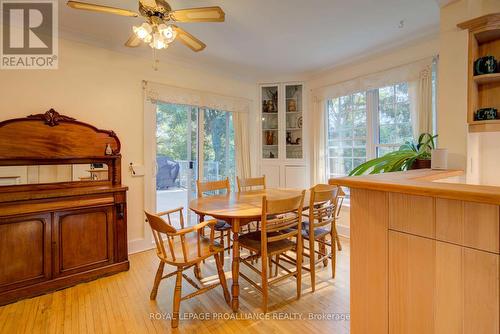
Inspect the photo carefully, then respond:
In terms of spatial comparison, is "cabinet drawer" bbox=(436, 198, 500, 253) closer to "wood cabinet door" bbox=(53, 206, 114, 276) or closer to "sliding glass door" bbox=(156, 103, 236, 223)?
"wood cabinet door" bbox=(53, 206, 114, 276)

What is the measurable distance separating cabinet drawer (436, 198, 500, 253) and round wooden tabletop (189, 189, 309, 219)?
4.12ft

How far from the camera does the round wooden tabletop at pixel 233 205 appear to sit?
2.04 meters

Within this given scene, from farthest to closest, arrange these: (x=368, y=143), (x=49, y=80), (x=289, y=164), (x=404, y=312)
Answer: (x=289, y=164)
(x=368, y=143)
(x=49, y=80)
(x=404, y=312)

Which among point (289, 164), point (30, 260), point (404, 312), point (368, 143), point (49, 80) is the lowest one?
point (30, 260)

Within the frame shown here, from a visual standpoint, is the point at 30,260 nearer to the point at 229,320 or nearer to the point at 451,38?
the point at 229,320

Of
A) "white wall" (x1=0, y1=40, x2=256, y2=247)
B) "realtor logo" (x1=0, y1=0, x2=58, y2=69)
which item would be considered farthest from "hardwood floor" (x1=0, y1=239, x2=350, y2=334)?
"realtor logo" (x1=0, y1=0, x2=58, y2=69)

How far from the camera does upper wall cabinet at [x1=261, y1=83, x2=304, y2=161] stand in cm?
442

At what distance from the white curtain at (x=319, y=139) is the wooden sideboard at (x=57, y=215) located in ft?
9.44

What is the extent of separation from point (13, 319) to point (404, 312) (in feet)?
8.68

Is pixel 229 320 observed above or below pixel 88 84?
below

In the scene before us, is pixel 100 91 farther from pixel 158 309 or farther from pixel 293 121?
pixel 293 121

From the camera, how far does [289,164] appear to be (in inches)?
175

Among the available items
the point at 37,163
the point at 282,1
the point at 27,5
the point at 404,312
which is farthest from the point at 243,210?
the point at 27,5

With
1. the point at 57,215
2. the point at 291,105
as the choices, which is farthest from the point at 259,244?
the point at 291,105
